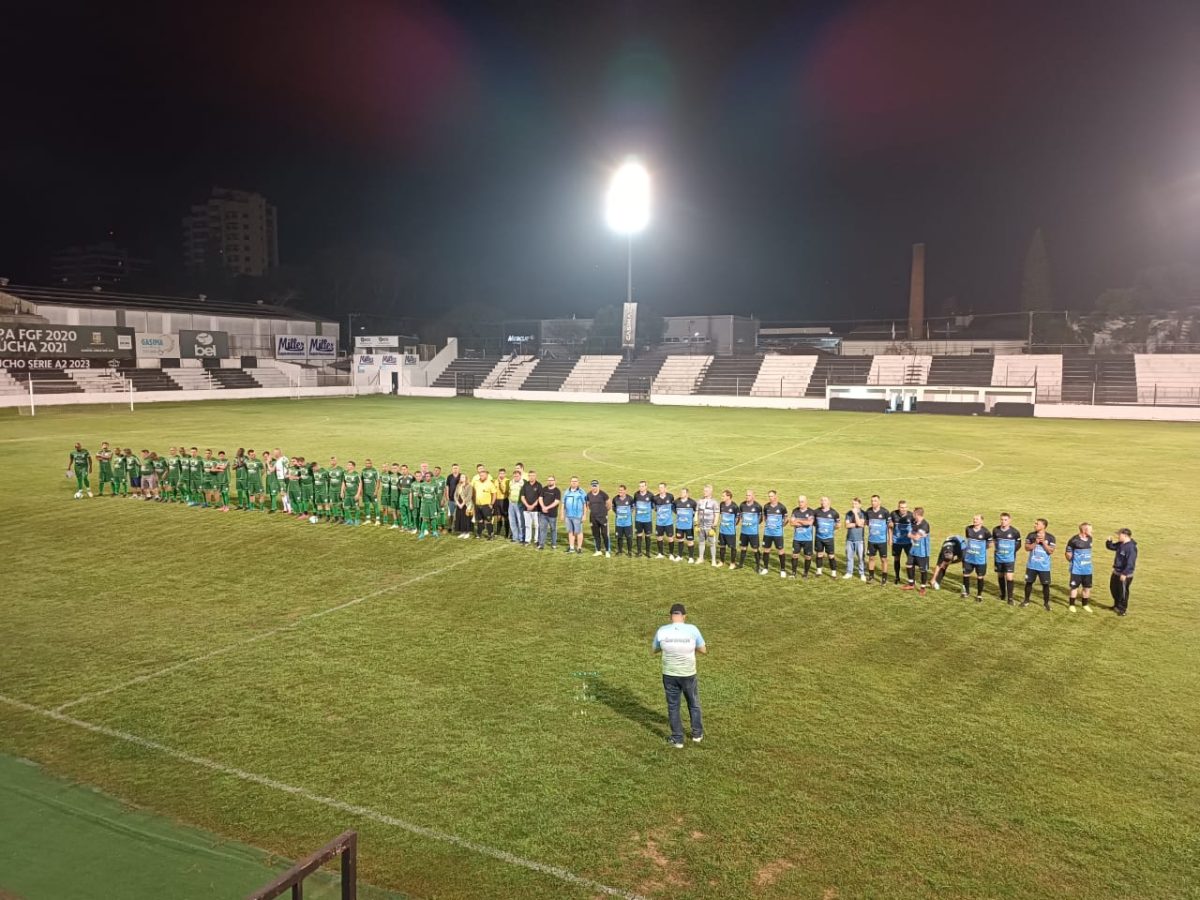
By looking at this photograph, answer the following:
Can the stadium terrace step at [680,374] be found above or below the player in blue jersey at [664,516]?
above

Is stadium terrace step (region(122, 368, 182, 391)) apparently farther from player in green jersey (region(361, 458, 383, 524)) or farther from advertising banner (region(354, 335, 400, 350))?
player in green jersey (region(361, 458, 383, 524))

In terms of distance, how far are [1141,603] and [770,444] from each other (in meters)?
21.3

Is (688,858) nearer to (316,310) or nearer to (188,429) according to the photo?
(188,429)

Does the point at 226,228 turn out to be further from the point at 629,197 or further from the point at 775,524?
the point at 775,524

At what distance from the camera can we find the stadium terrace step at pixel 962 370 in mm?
58819

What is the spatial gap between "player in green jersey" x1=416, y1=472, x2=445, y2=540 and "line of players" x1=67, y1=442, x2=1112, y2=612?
0.03m

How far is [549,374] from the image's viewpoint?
246ft

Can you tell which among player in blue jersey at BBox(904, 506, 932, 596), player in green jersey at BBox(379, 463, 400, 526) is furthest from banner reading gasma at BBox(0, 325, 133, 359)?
player in blue jersey at BBox(904, 506, 932, 596)

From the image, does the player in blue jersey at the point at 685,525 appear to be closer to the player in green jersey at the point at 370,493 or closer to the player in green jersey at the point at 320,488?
the player in green jersey at the point at 370,493

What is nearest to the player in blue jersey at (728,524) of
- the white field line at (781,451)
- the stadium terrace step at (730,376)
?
the white field line at (781,451)

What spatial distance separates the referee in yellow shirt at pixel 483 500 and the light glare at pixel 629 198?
37.6 metres

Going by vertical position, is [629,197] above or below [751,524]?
above

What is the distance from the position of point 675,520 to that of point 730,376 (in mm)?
51478

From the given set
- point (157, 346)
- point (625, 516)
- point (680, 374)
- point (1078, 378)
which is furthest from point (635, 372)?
point (625, 516)
